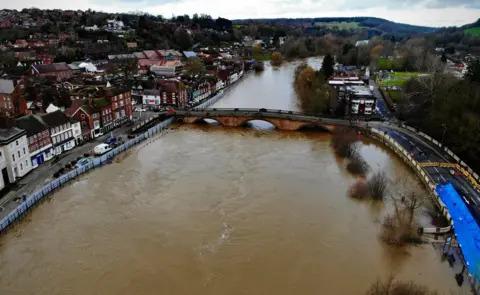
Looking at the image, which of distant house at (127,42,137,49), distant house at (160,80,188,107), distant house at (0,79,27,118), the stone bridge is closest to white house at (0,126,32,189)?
distant house at (0,79,27,118)

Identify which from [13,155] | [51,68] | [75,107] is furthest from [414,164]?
[51,68]

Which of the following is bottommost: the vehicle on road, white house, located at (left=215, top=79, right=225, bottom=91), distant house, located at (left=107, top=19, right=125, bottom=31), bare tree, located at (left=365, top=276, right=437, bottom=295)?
bare tree, located at (left=365, top=276, right=437, bottom=295)

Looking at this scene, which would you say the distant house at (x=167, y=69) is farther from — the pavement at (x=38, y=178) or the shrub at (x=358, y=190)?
the shrub at (x=358, y=190)

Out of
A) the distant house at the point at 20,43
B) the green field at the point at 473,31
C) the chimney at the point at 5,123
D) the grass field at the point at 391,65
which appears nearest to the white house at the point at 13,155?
the chimney at the point at 5,123

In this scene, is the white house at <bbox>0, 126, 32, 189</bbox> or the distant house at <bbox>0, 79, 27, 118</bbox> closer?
the white house at <bbox>0, 126, 32, 189</bbox>

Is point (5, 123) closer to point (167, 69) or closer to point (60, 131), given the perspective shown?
point (60, 131)

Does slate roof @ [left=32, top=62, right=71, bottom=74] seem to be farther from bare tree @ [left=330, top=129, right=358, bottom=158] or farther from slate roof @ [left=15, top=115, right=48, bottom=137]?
bare tree @ [left=330, top=129, right=358, bottom=158]

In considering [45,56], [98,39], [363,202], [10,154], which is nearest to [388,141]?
[363,202]
